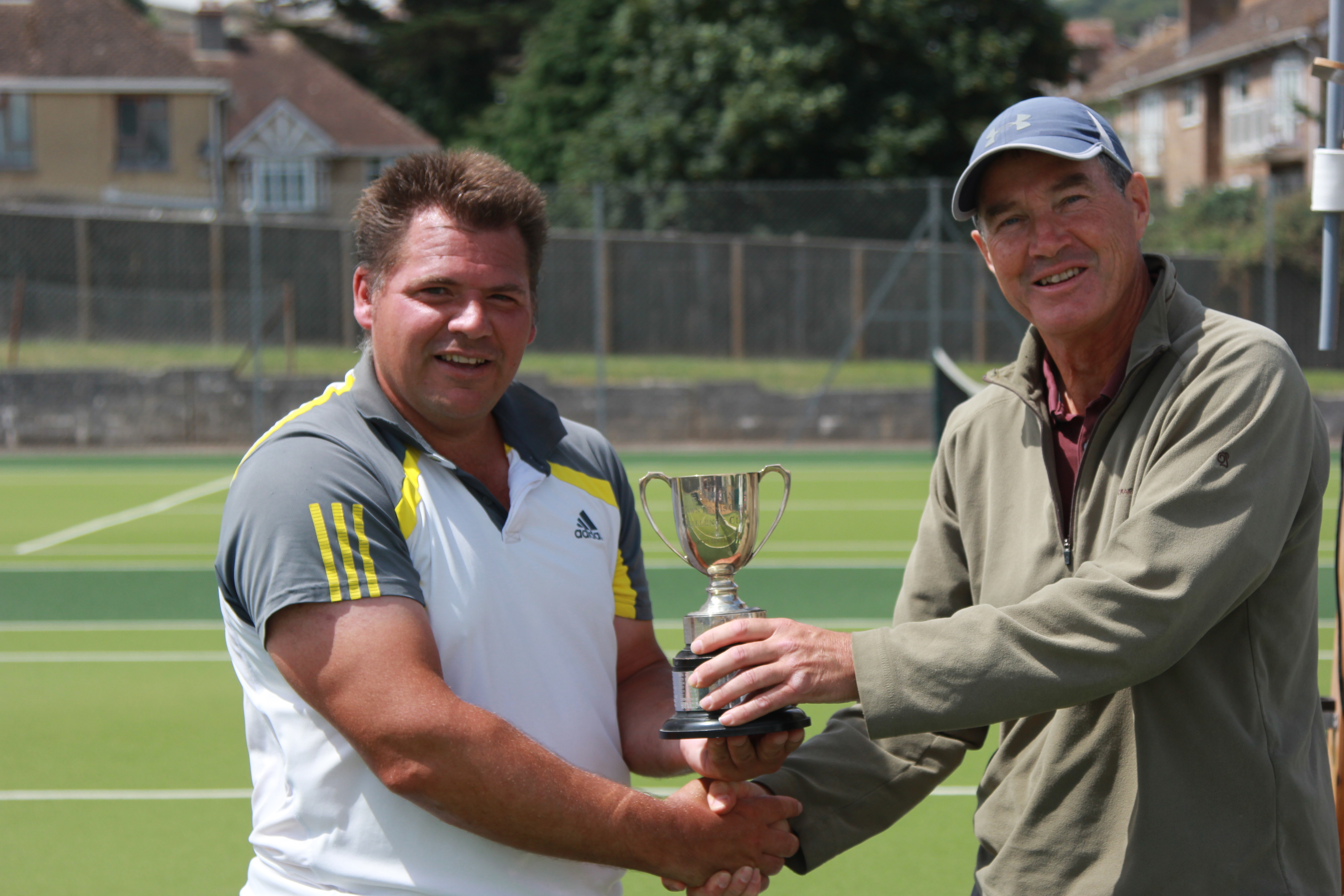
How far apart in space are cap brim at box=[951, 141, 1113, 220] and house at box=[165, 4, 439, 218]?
110 ft

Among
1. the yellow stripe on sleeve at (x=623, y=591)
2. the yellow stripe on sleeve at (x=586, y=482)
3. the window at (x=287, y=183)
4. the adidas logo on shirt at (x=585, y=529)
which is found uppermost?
the window at (x=287, y=183)

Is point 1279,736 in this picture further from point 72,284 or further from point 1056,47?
point 1056,47

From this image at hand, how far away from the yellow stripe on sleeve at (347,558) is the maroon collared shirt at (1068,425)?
1.20 meters

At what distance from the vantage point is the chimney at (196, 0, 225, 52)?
4403cm

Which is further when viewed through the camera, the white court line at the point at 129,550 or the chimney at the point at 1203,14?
the chimney at the point at 1203,14

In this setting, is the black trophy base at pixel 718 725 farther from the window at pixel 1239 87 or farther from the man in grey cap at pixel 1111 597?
the window at pixel 1239 87

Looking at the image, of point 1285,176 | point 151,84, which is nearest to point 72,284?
point 151,84

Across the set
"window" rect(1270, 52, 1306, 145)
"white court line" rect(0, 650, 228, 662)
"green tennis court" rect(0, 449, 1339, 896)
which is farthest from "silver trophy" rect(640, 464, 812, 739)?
"window" rect(1270, 52, 1306, 145)

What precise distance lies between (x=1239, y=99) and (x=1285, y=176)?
14.8 feet

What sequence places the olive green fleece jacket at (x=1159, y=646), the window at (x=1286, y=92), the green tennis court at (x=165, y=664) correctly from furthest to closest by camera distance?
1. the window at (x=1286, y=92)
2. the green tennis court at (x=165, y=664)
3. the olive green fleece jacket at (x=1159, y=646)

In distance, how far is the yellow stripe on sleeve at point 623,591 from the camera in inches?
116

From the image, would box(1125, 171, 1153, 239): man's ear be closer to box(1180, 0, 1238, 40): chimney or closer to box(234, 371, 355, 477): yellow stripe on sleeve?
box(234, 371, 355, 477): yellow stripe on sleeve

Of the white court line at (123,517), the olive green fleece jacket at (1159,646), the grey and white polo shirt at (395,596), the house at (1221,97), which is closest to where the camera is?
the olive green fleece jacket at (1159,646)

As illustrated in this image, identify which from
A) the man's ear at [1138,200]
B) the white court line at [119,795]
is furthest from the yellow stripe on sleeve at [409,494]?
the white court line at [119,795]
